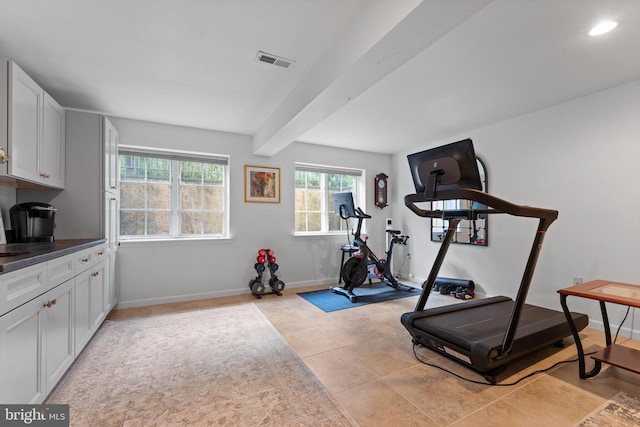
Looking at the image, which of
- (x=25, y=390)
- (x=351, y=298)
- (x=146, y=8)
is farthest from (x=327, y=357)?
(x=146, y=8)

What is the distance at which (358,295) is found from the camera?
164 inches

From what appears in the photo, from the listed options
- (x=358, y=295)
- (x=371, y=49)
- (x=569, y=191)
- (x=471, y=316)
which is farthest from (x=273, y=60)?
(x=569, y=191)

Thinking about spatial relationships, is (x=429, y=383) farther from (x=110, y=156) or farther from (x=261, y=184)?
(x=110, y=156)

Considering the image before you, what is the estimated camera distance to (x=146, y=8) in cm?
173

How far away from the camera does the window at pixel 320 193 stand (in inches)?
196

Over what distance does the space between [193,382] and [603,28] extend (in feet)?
12.5

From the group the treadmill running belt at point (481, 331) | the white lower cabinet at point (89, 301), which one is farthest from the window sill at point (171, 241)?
the treadmill running belt at point (481, 331)

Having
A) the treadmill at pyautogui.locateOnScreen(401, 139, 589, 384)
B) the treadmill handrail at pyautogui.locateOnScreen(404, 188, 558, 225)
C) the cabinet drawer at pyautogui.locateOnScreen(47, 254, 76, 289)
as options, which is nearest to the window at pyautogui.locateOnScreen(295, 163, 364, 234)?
the treadmill at pyautogui.locateOnScreen(401, 139, 589, 384)

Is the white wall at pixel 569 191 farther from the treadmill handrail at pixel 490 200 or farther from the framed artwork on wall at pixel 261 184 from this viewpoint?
the framed artwork on wall at pixel 261 184

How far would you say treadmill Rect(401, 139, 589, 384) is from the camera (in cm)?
198

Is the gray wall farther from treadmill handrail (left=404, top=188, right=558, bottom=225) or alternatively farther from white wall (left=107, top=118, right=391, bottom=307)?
treadmill handrail (left=404, top=188, right=558, bottom=225)

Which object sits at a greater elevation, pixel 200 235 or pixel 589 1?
pixel 589 1

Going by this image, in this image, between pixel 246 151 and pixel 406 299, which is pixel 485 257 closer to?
pixel 406 299

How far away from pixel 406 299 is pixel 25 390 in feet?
12.6
